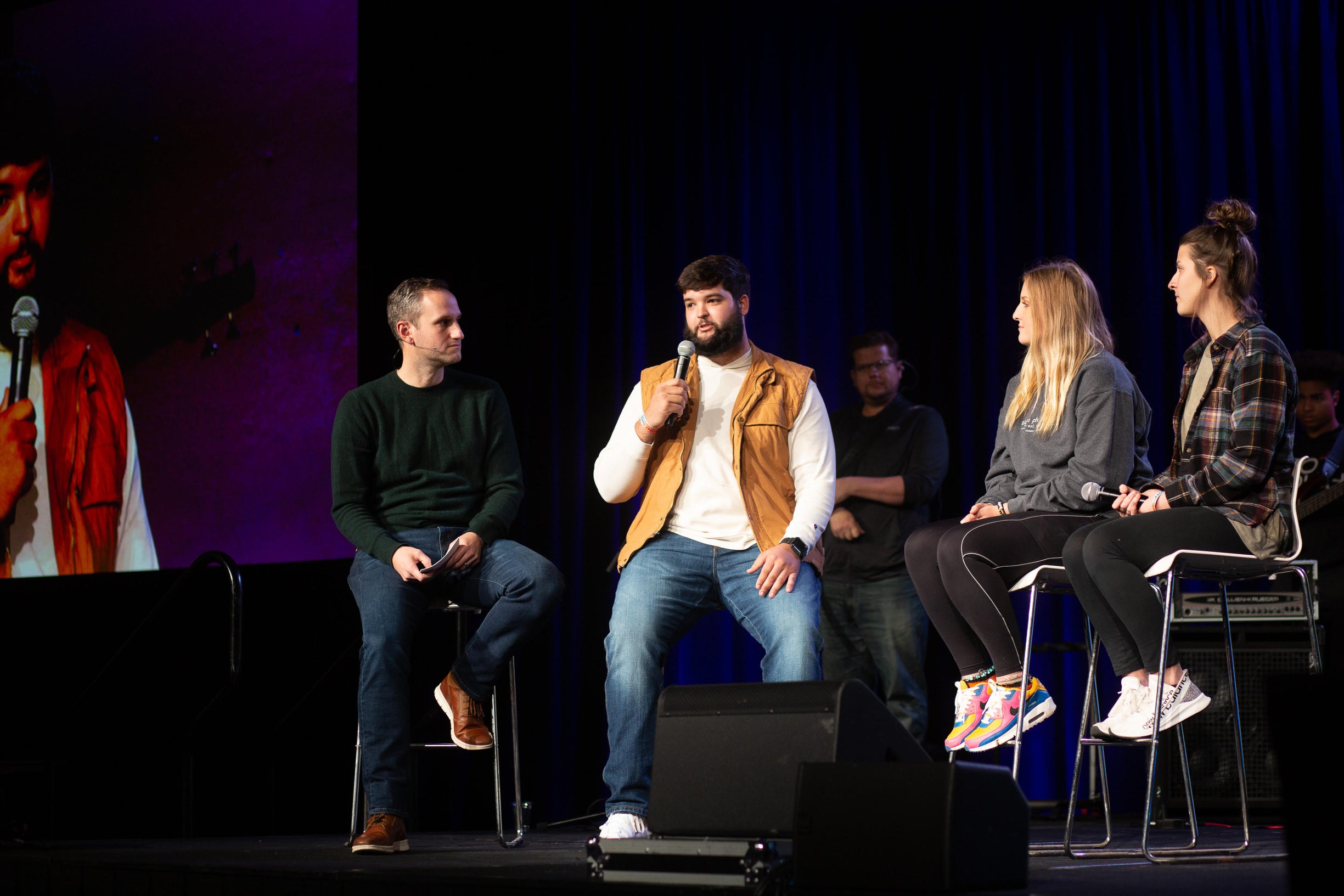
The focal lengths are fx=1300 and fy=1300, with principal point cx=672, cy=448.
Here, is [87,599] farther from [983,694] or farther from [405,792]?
[983,694]

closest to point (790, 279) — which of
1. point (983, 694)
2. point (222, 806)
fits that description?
point (983, 694)

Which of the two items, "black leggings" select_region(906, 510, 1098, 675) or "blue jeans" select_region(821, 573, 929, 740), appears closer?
"black leggings" select_region(906, 510, 1098, 675)

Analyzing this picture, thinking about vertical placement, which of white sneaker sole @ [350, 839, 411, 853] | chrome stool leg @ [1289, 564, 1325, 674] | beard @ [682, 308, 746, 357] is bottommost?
white sneaker sole @ [350, 839, 411, 853]

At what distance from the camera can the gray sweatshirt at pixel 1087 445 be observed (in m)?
2.89

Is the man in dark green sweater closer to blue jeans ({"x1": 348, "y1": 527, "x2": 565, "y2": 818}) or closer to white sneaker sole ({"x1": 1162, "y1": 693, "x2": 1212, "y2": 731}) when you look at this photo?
blue jeans ({"x1": 348, "y1": 527, "x2": 565, "y2": 818})

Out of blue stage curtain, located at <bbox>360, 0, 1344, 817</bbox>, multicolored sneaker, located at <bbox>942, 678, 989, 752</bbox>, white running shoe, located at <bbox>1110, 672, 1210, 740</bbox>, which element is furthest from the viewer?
blue stage curtain, located at <bbox>360, 0, 1344, 817</bbox>

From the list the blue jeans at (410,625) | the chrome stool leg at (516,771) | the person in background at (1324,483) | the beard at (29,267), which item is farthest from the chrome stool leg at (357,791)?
the beard at (29,267)

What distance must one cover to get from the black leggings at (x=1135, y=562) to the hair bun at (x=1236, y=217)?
0.66 meters

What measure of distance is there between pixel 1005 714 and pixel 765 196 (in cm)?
271

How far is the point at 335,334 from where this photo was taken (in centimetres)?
498

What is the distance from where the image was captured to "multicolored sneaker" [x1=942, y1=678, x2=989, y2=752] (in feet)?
9.15

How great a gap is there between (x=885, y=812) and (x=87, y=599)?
13.6 ft

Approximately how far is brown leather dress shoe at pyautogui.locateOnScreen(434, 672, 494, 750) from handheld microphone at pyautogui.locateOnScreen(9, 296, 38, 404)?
3.08 m

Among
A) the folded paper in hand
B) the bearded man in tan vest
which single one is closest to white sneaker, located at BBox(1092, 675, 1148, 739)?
the bearded man in tan vest
